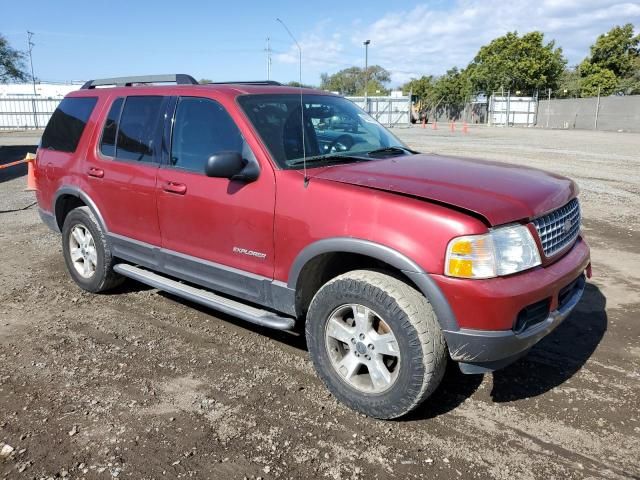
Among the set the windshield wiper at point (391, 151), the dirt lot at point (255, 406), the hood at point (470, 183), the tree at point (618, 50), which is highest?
the tree at point (618, 50)

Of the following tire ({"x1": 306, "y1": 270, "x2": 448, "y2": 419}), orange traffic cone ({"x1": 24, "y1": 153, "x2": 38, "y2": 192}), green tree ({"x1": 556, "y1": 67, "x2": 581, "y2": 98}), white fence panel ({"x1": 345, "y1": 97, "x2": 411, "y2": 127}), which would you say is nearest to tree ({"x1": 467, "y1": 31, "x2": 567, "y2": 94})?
green tree ({"x1": 556, "y1": 67, "x2": 581, "y2": 98})

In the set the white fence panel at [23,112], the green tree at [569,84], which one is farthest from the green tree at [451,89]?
the white fence panel at [23,112]

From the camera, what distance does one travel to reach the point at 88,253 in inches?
207

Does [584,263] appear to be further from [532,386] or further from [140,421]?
[140,421]

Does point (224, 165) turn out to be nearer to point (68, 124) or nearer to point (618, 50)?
point (68, 124)

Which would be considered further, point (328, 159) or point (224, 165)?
point (328, 159)

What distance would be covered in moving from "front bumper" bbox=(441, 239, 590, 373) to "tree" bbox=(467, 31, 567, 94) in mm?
57451

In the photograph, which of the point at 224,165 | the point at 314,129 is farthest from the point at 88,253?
the point at 314,129

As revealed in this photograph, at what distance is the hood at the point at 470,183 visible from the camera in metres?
2.96

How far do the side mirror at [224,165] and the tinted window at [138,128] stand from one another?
1.13m

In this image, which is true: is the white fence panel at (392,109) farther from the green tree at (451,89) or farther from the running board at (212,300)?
the running board at (212,300)

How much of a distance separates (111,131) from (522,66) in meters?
Answer: 56.8

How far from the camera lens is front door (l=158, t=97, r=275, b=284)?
11.9 feet

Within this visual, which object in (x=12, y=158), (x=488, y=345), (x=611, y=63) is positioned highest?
(x=611, y=63)
